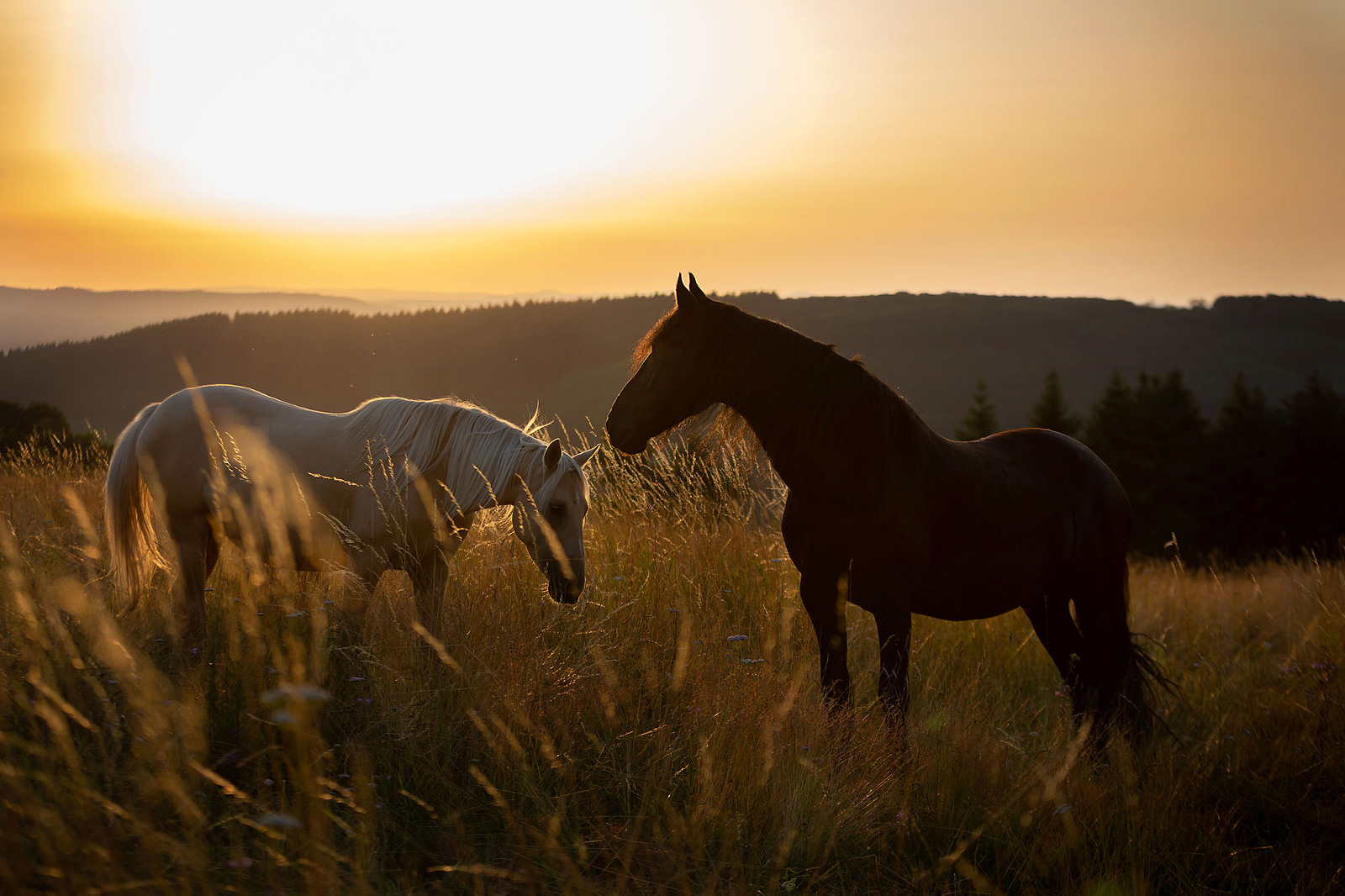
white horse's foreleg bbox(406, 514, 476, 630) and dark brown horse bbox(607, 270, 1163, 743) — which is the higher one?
dark brown horse bbox(607, 270, 1163, 743)

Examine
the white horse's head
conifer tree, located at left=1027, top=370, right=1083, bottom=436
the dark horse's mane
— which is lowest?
conifer tree, located at left=1027, top=370, right=1083, bottom=436

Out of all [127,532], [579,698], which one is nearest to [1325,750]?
[579,698]

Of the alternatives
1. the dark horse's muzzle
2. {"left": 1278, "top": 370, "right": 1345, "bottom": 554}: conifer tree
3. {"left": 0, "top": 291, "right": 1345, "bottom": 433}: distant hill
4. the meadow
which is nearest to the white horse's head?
the dark horse's muzzle

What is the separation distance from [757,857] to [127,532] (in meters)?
4.03

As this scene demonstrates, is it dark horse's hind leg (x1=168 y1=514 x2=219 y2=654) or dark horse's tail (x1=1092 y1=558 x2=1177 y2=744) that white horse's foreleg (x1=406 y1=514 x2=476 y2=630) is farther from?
dark horse's tail (x1=1092 y1=558 x2=1177 y2=744)

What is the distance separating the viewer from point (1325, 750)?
3.71 m

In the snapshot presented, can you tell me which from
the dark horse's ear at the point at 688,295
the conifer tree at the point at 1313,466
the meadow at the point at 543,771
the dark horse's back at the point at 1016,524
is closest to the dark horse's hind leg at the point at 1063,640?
the dark horse's back at the point at 1016,524

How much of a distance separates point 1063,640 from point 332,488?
3.88m

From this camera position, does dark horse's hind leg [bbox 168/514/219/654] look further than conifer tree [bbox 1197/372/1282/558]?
No

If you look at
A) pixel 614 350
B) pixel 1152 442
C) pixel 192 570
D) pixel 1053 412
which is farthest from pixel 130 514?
pixel 614 350

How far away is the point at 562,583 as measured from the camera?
3.78 m

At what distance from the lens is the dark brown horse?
3207mm

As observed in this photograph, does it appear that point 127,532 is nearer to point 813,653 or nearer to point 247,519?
point 247,519

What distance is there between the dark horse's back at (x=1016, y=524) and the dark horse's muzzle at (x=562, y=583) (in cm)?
153
